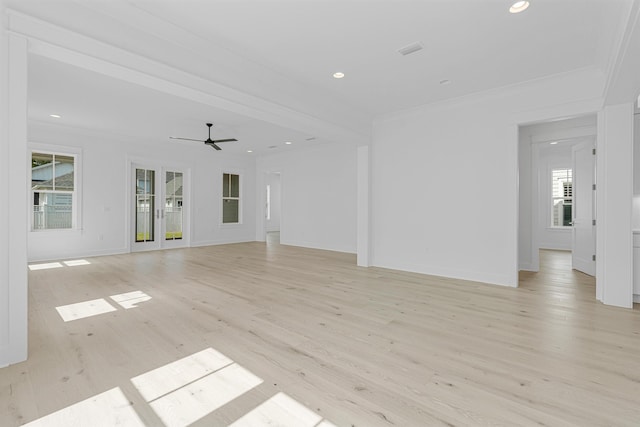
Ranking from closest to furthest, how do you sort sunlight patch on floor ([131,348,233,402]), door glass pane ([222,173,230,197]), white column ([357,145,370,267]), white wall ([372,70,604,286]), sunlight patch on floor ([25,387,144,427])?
sunlight patch on floor ([25,387,144,427]) < sunlight patch on floor ([131,348,233,402]) < white wall ([372,70,604,286]) < white column ([357,145,370,267]) < door glass pane ([222,173,230,197])

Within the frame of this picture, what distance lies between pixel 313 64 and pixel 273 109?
77cm

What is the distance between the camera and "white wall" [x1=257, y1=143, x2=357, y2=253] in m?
7.79

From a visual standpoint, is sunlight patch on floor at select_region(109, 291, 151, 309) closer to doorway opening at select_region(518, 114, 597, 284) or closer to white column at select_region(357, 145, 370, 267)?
white column at select_region(357, 145, 370, 267)

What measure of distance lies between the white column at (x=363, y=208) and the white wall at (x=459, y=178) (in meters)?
0.17

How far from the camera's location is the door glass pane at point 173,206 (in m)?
8.23

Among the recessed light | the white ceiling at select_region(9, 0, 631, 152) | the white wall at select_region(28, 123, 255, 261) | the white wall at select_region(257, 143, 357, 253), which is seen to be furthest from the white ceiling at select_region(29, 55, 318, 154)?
the recessed light

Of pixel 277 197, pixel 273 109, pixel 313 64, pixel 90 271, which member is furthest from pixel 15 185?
pixel 277 197

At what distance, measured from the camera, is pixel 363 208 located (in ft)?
19.3

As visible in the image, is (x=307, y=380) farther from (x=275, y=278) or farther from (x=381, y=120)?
(x=381, y=120)

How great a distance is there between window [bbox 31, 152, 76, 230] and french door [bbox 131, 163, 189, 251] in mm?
1238

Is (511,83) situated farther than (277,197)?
No

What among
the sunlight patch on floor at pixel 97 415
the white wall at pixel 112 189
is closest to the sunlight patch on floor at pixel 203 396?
the sunlight patch on floor at pixel 97 415

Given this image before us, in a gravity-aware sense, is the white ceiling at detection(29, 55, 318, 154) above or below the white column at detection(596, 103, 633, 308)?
above

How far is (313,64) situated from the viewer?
12.2 ft
